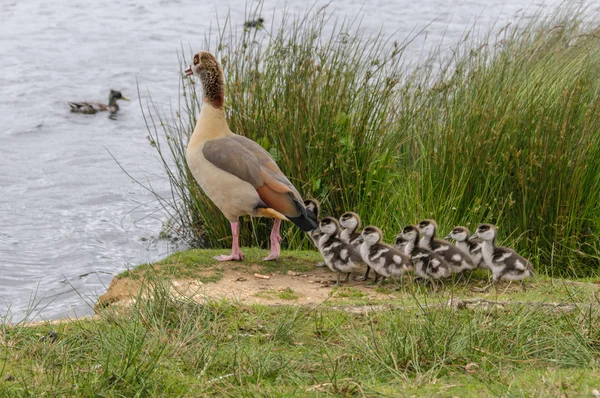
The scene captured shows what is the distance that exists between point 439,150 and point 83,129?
9910mm

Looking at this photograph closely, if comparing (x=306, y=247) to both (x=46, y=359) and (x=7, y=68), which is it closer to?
(x=46, y=359)

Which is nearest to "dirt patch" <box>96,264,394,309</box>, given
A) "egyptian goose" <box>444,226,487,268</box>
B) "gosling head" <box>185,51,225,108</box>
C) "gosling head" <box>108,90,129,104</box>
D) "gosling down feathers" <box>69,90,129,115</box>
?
"egyptian goose" <box>444,226,487,268</box>

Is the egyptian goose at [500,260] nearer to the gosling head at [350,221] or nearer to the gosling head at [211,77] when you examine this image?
the gosling head at [350,221]

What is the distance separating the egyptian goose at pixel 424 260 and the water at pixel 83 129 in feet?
8.83

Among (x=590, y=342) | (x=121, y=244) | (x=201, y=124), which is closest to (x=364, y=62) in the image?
(x=201, y=124)

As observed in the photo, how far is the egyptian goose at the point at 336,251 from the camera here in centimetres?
789

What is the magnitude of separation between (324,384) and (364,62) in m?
6.36

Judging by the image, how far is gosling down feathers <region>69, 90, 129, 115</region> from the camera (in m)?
17.7

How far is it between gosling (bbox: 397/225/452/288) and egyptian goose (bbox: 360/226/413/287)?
4.2 inches

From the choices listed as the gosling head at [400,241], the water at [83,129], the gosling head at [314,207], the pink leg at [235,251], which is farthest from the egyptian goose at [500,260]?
the water at [83,129]

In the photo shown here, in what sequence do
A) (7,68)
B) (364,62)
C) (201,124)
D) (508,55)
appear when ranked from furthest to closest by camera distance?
(7,68) < (508,55) < (364,62) < (201,124)

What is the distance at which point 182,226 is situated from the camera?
10898mm

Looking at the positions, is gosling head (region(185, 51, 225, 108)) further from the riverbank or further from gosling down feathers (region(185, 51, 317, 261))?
the riverbank

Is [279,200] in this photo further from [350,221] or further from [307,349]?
[307,349]
